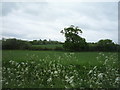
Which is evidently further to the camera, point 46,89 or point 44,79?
point 44,79

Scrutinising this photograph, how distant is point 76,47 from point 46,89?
15.6 meters

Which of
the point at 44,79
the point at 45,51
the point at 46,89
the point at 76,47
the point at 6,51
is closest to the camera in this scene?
the point at 46,89

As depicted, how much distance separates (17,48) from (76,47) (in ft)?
31.2

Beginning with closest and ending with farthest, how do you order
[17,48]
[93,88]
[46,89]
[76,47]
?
[93,88] → [46,89] → [17,48] → [76,47]

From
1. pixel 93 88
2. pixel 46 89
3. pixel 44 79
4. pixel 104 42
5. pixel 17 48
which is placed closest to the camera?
pixel 93 88

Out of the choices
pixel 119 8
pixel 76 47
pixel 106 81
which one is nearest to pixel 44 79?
pixel 106 81

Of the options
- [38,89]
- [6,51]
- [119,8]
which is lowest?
[38,89]

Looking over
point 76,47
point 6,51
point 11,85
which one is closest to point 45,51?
point 6,51

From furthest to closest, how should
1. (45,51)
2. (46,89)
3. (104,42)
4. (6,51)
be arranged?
(45,51), (104,42), (6,51), (46,89)

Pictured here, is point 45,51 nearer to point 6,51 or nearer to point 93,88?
point 6,51

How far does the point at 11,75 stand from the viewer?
651cm

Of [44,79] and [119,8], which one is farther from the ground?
[119,8]

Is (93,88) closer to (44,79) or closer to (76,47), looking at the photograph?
(44,79)

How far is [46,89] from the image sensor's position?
524 cm
